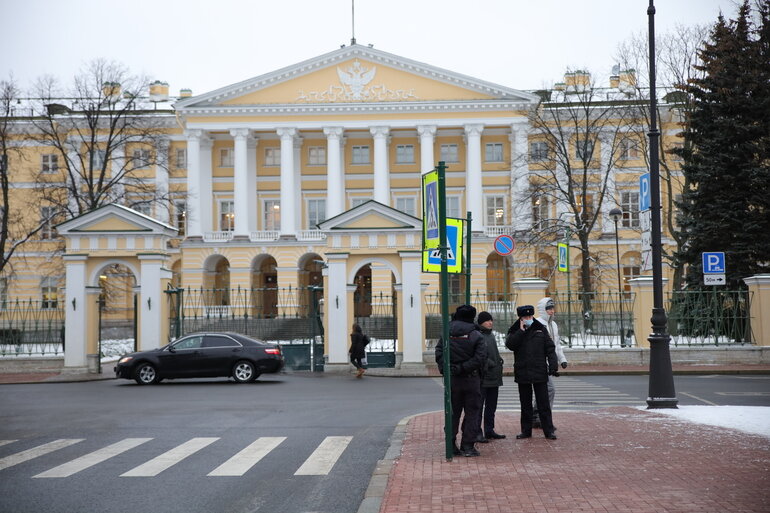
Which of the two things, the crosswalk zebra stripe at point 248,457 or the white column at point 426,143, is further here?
the white column at point 426,143

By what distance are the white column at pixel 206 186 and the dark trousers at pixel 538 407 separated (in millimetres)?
55317

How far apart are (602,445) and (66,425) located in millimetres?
9145

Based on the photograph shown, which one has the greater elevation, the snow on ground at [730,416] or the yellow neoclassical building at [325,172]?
the yellow neoclassical building at [325,172]

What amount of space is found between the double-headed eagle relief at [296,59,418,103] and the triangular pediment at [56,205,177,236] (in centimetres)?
3838

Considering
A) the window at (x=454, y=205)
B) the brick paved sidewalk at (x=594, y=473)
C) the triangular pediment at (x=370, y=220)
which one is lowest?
the brick paved sidewalk at (x=594, y=473)

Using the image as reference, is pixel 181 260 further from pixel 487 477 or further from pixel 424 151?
pixel 487 477

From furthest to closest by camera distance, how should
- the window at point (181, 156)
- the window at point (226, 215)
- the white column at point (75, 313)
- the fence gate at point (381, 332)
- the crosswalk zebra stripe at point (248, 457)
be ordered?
the window at point (181, 156) < the window at point (226, 215) < the fence gate at point (381, 332) < the white column at point (75, 313) < the crosswalk zebra stripe at point (248, 457)

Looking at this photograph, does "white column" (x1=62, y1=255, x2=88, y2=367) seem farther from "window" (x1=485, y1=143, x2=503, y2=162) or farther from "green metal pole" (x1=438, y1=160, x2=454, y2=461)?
"window" (x1=485, y1=143, x2=503, y2=162)

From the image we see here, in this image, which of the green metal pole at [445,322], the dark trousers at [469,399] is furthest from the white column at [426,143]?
the dark trousers at [469,399]

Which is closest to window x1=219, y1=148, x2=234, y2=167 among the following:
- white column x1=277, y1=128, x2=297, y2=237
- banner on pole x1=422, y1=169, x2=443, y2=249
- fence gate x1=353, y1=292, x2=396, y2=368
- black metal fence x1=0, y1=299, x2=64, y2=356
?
white column x1=277, y1=128, x2=297, y2=237

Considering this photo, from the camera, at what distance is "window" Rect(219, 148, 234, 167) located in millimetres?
67438

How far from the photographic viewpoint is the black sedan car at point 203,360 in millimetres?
23688

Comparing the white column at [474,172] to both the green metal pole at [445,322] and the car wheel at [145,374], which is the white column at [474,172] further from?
the green metal pole at [445,322]

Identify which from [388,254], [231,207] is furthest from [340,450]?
[231,207]
